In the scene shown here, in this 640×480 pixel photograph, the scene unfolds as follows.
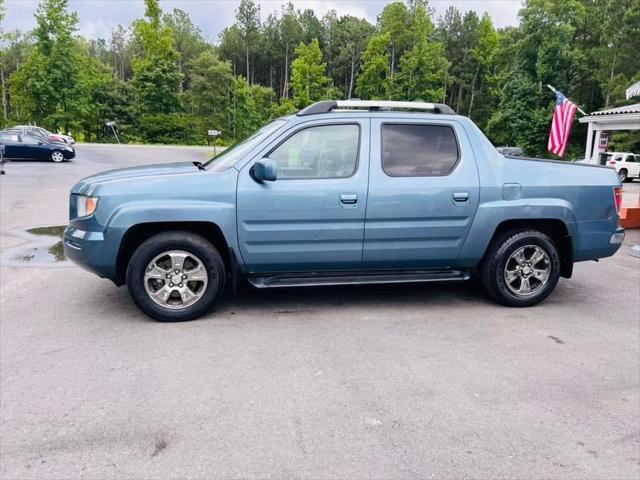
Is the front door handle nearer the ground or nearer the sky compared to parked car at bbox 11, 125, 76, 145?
nearer the ground

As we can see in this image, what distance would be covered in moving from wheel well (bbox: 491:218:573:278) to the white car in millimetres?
27617

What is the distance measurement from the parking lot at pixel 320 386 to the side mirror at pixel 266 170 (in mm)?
1347

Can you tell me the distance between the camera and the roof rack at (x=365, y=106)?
5246mm

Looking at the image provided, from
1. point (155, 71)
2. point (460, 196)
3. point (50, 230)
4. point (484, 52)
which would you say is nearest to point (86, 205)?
point (460, 196)

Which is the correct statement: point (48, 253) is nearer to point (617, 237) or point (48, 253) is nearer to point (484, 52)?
point (617, 237)

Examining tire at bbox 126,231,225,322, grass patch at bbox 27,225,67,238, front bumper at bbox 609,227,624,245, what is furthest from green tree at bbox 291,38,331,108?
tire at bbox 126,231,225,322

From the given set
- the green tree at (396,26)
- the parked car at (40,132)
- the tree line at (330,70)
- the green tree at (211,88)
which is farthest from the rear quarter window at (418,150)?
the green tree at (396,26)

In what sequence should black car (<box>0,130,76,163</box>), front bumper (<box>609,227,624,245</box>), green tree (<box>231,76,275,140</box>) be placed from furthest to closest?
green tree (<box>231,76,275,140</box>)
black car (<box>0,130,76,163</box>)
front bumper (<box>609,227,624,245</box>)

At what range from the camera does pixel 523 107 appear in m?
49.0

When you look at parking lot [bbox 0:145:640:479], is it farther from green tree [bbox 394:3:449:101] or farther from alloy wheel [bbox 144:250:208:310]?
green tree [bbox 394:3:449:101]

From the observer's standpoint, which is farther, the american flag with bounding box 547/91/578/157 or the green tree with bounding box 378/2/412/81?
the green tree with bounding box 378/2/412/81

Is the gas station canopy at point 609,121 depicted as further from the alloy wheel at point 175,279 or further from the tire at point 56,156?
the tire at point 56,156

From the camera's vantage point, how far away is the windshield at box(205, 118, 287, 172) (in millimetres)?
5051

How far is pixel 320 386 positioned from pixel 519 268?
2801mm
